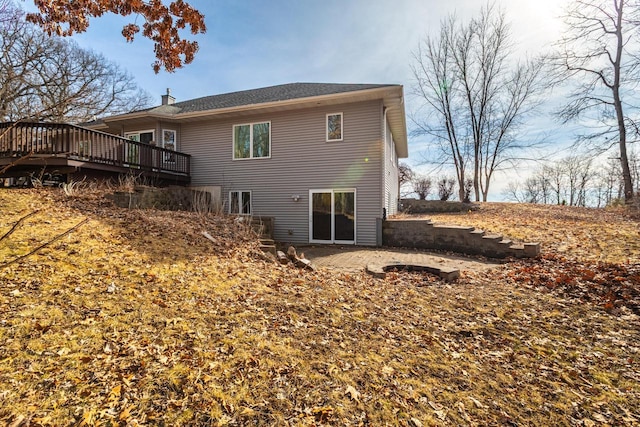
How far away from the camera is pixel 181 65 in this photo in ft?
16.8

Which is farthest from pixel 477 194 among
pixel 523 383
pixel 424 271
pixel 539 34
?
pixel 523 383

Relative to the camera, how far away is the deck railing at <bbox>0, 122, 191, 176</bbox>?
8984mm

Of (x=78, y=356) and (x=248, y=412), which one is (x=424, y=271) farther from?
(x=78, y=356)

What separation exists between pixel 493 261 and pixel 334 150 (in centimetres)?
612

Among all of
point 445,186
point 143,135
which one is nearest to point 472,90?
point 445,186

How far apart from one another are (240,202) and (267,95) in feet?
15.2

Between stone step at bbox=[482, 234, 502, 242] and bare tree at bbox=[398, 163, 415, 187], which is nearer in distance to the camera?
stone step at bbox=[482, 234, 502, 242]

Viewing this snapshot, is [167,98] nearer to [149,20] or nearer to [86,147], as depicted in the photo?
[86,147]

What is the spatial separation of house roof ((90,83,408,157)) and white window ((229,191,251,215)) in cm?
316

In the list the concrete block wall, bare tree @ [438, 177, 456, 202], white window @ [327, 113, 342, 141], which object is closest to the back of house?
white window @ [327, 113, 342, 141]

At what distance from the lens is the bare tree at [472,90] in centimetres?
2086

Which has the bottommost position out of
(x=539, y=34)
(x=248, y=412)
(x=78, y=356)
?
(x=248, y=412)

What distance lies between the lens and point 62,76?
821 inches

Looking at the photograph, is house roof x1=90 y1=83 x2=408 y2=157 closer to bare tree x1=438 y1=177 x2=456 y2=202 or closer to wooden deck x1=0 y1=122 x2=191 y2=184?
wooden deck x1=0 y1=122 x2=191 y2=184
